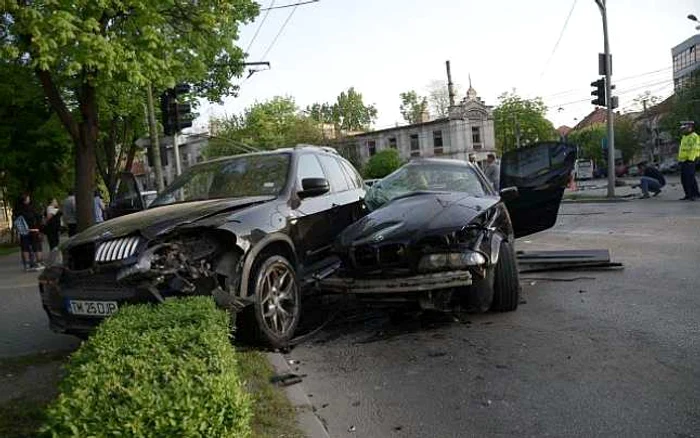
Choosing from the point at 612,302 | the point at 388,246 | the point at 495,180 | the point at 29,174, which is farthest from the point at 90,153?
the point at 29,174

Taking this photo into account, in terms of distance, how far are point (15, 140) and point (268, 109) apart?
44.9m

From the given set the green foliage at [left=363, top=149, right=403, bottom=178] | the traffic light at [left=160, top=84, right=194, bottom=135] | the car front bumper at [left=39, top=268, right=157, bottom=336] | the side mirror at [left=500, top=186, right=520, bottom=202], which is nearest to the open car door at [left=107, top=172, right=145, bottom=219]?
the car front bumper at [left=39, top=268, right=157, bottom=336]

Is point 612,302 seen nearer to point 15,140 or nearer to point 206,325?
point 206,325

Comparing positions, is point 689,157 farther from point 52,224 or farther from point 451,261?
point 52,224

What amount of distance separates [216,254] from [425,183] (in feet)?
10.7

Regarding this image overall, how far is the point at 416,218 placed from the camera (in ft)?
18.3

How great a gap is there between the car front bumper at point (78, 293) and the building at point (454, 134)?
5844 centimetres

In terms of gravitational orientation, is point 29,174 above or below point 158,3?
below

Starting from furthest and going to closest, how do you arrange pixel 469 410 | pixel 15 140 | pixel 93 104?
pixel 15 140
pixel 93 104
pixel 469 410

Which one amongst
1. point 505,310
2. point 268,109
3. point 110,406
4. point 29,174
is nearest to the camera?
point 110,406

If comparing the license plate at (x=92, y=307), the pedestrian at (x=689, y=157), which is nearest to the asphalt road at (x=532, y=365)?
the license plate at (x=92, y=307)

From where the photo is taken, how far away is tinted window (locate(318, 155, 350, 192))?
22.8 feet

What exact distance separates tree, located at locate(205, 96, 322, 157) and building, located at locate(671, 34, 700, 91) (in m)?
39.1

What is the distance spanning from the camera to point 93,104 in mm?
14289
